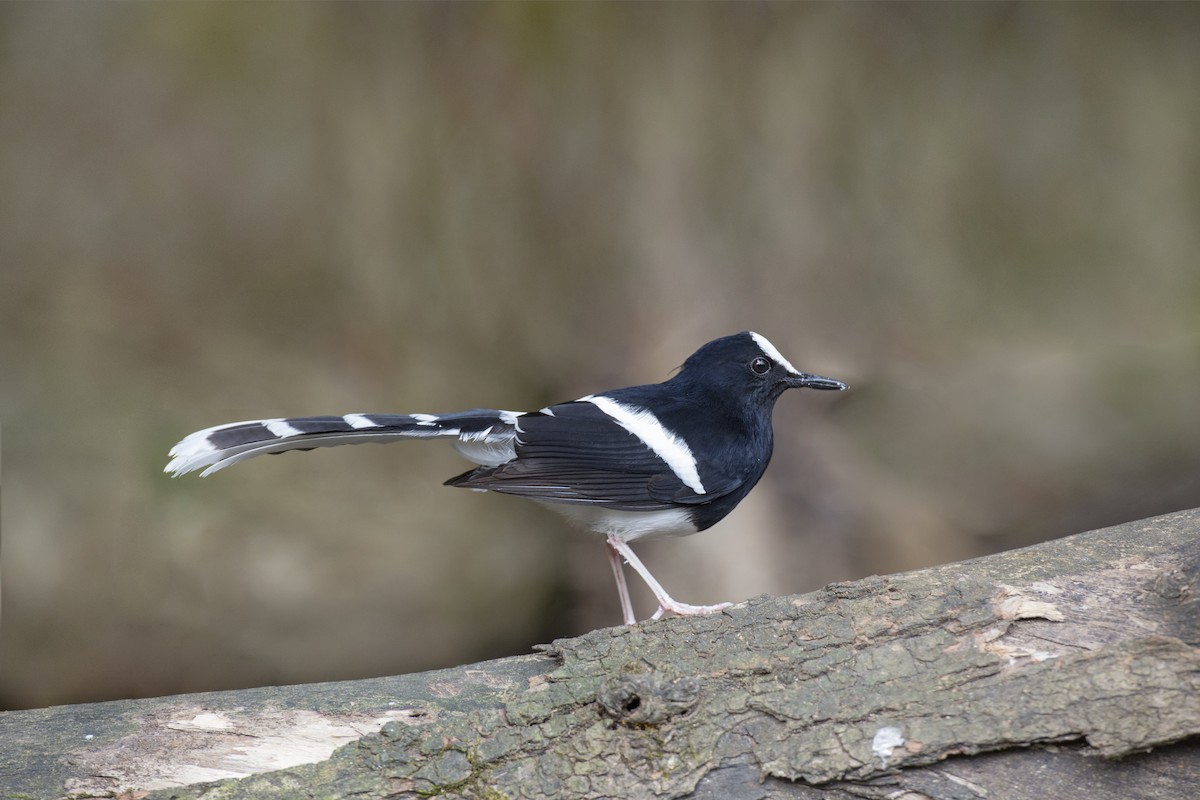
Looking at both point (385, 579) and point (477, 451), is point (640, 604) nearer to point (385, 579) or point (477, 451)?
point (385, 579)

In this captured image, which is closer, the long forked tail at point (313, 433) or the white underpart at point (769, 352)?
the long forked tail at point (313, 433)

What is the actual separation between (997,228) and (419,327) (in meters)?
2.19

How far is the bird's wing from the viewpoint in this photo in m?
2.47

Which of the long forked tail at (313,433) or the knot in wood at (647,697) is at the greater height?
the long forked tail at (313,433)

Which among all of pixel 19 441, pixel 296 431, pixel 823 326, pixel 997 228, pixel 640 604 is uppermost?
pixel 997 228

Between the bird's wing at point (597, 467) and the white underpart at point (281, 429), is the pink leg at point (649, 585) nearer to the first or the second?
the bird's wing at point (597, 467)

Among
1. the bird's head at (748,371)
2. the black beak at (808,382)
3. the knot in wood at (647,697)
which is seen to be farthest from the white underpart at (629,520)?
the knot in wood at (647,697)

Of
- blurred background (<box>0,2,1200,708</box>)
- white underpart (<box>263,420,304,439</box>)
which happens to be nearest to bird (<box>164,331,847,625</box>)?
white underpart (<box>263,420,304,439</box>)

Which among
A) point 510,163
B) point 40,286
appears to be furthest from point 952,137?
point 40,286

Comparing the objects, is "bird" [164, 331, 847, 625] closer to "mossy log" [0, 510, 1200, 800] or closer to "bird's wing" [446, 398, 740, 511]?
"bird's wing" [446, 398, 740, 511]

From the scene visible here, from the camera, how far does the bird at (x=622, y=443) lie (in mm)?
2406

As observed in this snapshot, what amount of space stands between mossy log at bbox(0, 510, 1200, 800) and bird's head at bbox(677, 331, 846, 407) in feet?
2.91

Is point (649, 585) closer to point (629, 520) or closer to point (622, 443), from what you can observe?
point (629, 520)

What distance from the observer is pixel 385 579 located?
390cm
